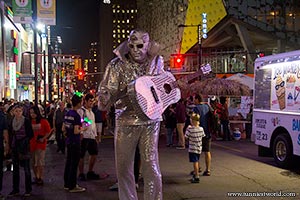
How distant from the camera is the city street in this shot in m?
7.59

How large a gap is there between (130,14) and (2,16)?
144522 millimetres

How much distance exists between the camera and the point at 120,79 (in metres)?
5.11

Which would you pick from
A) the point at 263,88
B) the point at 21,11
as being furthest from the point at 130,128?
the point at 21,11

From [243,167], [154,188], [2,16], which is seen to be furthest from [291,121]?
[2,16]

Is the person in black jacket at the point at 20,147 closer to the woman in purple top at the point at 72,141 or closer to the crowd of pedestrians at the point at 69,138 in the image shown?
the crowd of pedestrians at the point at 69,138

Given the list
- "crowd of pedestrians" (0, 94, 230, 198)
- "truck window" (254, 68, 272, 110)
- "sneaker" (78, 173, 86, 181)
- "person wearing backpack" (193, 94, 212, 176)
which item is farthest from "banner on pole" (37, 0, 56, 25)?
"person wearing backpack" (193, 94, 212, 176)

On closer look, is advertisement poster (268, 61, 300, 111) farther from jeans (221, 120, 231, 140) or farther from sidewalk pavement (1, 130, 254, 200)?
jeans (221, 120, 231, 140)

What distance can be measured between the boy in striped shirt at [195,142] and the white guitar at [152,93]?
377 centimetres

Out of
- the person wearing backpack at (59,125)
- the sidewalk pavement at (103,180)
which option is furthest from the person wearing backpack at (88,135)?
the person wearing backpack at (59,125)

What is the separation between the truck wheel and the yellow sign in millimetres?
Answer: 28996

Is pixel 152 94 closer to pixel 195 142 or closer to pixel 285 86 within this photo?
pixel 195 142

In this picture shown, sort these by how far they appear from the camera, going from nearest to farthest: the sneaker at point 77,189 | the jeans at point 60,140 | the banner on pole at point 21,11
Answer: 1. the sneaker at point 77,189
2. the jeans at point 60,140
3. the banner on pole at point 21,11

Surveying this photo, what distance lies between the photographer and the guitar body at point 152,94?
469 cm

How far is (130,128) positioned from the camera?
498 centimetres
